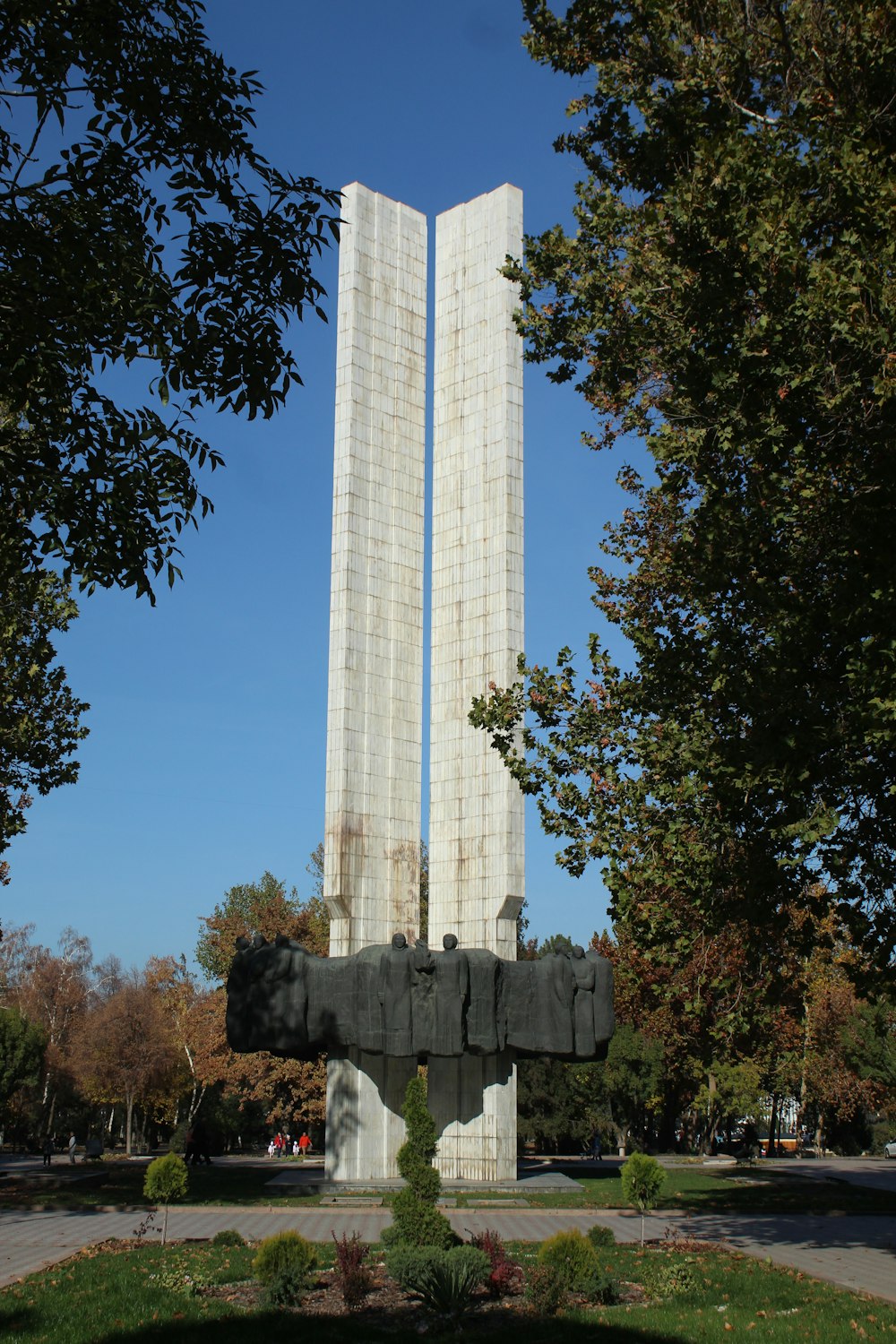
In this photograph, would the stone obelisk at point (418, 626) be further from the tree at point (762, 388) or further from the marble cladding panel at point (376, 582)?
the tree at point (762, 388)

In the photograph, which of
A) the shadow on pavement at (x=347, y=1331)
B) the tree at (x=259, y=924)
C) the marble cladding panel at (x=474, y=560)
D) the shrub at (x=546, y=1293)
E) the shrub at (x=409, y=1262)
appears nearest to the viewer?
the shadow on pavement at (x=347, y=1331)

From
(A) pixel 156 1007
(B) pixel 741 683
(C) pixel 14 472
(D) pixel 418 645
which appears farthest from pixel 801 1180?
(A) pixel 156 1007

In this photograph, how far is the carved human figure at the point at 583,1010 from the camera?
22.0m

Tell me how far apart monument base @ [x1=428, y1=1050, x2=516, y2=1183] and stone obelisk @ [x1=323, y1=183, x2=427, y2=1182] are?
89 cm

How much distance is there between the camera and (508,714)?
52.0 feet

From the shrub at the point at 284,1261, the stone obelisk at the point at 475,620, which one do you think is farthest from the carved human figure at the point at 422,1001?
the shrub at the point at 284,1261

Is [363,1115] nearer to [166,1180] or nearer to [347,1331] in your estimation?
[166,1180]

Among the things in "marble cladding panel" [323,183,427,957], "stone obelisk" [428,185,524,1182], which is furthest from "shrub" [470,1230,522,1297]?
"marble cladding panel" [323,183,427,957]

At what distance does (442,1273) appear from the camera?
10.0 m

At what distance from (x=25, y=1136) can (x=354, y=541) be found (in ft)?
150

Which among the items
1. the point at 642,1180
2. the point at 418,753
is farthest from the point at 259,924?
the point at 642,1180

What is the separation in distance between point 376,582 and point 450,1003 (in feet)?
31.2

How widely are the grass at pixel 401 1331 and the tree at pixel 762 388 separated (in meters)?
3.34

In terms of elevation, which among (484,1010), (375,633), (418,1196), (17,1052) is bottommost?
(418,1196)
